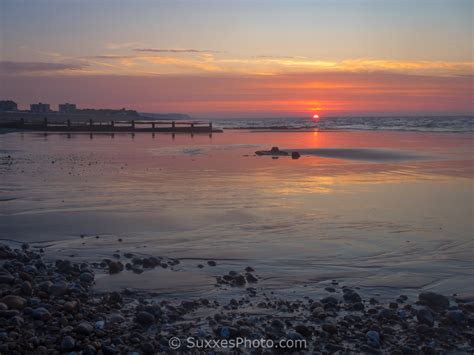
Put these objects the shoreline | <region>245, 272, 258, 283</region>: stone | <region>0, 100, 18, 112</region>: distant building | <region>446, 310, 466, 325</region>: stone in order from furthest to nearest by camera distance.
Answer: <region>0, 100, 18, 112</region>: distant building, <region>245, 272, 258, 283</region>: stone, <region>446, 310, 466, 325</region>: stone, the shoreline

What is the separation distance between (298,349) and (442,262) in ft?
13.2

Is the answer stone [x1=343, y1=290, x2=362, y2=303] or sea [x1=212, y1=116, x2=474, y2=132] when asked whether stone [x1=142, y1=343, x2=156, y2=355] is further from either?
sea [x1=212, y1=116, x2=474, y2=132]

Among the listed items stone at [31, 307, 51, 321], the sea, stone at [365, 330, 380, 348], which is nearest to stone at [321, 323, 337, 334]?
stone at [365, 330, 380, 348]

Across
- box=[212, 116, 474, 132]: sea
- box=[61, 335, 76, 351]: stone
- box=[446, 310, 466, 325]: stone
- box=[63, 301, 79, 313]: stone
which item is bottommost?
box=[446, 310, 466, 325]: stone

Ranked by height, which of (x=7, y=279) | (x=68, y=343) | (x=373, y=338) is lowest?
(x=373, y=338)

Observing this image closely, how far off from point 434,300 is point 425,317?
0.62 m

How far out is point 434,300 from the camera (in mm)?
6531

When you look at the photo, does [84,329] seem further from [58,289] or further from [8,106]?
[8,106]

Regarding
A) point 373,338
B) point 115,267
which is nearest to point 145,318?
point 115,267

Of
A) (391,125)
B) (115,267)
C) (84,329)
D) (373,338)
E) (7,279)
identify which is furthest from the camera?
(391,125)

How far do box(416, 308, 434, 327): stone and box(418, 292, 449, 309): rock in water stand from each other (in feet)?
1.29

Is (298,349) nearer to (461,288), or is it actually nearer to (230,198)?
(461,288)

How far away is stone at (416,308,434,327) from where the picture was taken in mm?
5945

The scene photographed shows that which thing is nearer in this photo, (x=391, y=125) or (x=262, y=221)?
(x=262, y=221)
